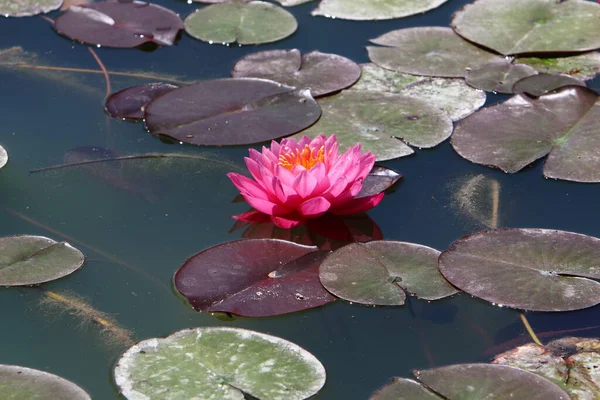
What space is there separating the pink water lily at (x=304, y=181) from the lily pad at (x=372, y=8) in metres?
1.63

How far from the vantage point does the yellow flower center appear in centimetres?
290

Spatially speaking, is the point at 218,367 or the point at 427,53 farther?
the point at 427,53

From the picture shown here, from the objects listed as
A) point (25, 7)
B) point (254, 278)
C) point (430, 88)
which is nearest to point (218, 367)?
point (254, 278)

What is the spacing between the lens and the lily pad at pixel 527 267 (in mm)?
2543

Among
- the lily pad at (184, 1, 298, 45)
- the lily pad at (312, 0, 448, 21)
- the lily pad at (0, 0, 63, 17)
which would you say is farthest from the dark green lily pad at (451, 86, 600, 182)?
the lily pad at (0, 0, 63, 17)

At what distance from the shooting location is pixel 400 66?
3961mm

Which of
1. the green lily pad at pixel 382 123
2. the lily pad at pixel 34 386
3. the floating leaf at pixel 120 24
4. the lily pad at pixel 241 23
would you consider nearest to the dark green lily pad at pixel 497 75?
the green lily pad at pixel 382 123

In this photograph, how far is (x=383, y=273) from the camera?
2.65 m

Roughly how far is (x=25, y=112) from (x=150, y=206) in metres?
0.95

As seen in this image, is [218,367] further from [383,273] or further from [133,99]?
[133,99]

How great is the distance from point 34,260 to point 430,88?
1.93 m

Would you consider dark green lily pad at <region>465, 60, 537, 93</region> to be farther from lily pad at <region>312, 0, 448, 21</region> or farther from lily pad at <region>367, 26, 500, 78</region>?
lily pad at <region>312, 0, 448, 21</region>

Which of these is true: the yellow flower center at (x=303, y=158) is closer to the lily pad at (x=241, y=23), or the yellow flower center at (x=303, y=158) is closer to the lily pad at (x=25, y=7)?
the lily pad at (x=241, y=23)

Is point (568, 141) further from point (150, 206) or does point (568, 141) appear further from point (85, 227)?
point (85, 227)
